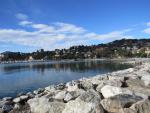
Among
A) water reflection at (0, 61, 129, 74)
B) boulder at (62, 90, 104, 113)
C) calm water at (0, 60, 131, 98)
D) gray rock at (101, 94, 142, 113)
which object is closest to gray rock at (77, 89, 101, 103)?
boulder at (62, 90, 104, 113)

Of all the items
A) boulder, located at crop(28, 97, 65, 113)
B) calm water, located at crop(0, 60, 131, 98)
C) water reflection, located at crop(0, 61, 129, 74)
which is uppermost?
boulder, located at crop(28, 97, 65, 113)

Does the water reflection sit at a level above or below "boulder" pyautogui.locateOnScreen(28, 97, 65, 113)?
below

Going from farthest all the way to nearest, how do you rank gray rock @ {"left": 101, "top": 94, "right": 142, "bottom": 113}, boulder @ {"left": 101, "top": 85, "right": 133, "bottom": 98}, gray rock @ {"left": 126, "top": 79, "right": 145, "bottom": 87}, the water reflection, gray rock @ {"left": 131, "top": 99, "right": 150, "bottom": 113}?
1. the water reflection
2. gray rock @ {"left": 126, "top": 79, "right": 145, "bottom": 87}
3. boulder @ {"left": 101, "top": 85, "right": 133, "bottom": 98}
4. gray rock @ {"left": 101, "top": 94, "right": 142, "bottom": 113}
5. gray rock @ {"left": 131, "top": 99, "right": 150, "bottom": 113}

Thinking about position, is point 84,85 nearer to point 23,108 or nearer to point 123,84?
point 123,84

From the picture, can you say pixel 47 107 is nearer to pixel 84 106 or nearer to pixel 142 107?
pixel 84 106

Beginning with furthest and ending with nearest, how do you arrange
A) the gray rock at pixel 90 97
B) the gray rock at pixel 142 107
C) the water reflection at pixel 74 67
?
the water reflection at pixel 74 67 → the gray rock at pixel 90 97 → the gray rock at pixel 142 107

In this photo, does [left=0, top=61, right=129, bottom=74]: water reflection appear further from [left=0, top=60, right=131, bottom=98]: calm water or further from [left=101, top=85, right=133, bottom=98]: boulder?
[left=101, top=85, right=133, bottom=98]: boulder

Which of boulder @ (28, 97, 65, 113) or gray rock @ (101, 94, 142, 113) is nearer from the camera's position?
gray rock @ (101, 94, 142, 113)

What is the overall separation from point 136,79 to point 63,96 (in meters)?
4.39

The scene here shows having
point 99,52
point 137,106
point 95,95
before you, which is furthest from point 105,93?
point 99,52

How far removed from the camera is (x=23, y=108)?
1268cm

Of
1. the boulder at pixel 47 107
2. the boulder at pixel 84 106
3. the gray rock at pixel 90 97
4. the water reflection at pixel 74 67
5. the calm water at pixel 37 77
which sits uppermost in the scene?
the gray rock at pixel 90 97

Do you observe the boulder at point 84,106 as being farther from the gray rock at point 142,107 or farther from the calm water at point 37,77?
the calm water at point 37,77

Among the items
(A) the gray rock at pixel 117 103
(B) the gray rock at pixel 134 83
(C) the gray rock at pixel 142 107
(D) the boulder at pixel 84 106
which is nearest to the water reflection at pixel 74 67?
(B) the gray rock at pixel 134 83
